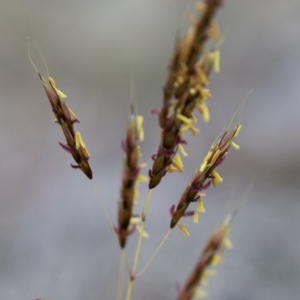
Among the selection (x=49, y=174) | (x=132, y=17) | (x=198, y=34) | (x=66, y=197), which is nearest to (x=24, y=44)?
(x=132, y=17)

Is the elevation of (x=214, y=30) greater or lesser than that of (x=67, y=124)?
greater

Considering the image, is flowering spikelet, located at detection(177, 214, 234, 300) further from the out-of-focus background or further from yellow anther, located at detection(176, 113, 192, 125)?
the out-of-focus background

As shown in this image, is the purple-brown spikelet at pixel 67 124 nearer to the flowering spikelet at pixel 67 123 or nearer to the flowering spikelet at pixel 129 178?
the flowering spikelet at pixel 67 123

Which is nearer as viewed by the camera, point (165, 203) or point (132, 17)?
point (165, 203)

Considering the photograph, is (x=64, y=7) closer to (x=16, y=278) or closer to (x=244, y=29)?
(x=244, y=29)

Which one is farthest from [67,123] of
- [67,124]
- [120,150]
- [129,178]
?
[120,150]

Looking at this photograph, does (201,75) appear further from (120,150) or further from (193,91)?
(120,150)
